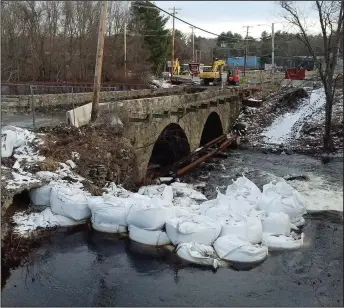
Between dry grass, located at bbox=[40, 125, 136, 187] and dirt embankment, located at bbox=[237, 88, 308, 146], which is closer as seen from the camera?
dry grass, located at bbox=[40, 125, 136, 187]

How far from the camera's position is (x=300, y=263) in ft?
27.6

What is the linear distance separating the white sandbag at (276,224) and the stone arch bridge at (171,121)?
5428 millimetres

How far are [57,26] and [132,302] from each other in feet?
103

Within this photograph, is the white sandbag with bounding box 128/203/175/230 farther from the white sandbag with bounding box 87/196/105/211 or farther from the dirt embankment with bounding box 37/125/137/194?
the dirt embankment with bounding box 37/125/137/194

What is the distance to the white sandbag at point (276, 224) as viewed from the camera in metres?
9.50

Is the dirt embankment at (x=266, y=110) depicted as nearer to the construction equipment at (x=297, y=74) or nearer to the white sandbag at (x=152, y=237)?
the construction equipment at (x=297, y=74)

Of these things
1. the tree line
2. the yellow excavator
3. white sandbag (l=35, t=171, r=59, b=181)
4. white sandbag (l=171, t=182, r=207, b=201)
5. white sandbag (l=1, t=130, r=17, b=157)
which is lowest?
white sandbag (l=171, t=182, r=207, b=201)

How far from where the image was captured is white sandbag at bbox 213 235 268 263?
8289 millimetres

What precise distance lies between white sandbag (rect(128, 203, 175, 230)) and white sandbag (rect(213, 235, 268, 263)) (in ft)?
3.96

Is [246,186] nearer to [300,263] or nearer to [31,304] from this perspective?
[300,263]

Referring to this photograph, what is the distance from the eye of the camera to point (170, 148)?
1934 centimetres

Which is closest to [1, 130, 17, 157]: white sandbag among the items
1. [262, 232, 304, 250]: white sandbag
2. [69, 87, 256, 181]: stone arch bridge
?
[69, 87, 256, 181]: stone arch bridge

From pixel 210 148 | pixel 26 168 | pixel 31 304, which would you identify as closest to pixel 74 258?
pixel 31 304

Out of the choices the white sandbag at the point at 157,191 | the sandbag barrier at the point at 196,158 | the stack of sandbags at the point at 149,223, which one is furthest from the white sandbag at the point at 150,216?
the sandbag barrier at the point at 196,158
